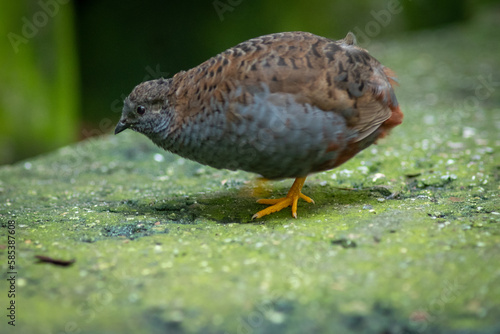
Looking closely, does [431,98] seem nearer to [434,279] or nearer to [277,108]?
[277,108]

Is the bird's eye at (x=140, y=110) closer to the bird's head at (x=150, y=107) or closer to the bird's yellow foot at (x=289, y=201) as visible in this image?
the bird's head at (x=150, y=107)

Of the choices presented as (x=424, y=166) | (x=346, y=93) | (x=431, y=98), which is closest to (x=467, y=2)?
(x=431, y=98)

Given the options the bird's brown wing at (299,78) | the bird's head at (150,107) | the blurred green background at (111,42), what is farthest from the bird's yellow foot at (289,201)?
the blurred green background at (111,42)

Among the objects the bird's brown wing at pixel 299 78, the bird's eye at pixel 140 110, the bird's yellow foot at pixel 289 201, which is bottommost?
the bird's yellow foot at pixel 289 201

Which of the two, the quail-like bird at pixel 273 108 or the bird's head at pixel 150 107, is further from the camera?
the bird's head at pixel 150 107

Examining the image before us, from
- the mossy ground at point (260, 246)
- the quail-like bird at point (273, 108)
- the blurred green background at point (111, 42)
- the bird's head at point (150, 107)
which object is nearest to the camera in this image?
the mossy ground at point (260, 246)

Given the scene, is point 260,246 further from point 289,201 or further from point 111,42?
point 111,42

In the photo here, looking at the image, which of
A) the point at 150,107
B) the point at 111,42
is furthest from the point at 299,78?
the point at 111,42
